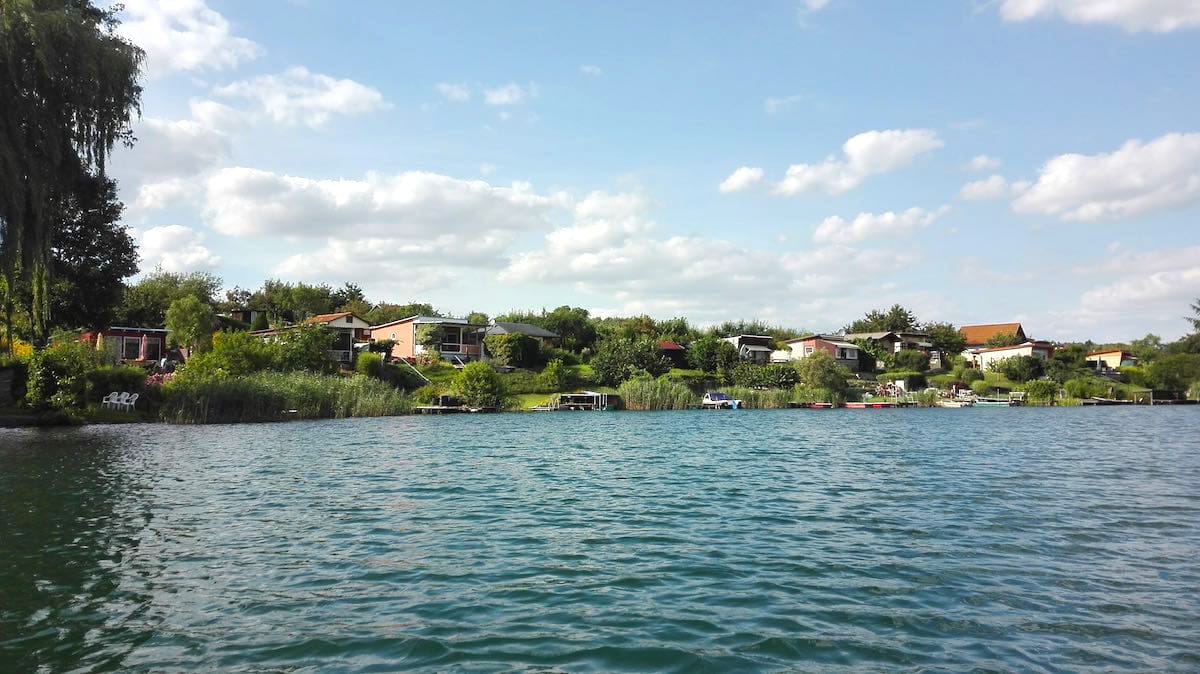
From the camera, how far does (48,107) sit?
74.4ft

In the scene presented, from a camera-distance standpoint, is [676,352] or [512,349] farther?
[676,352]

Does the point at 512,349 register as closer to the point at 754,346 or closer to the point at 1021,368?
the point at 754,346

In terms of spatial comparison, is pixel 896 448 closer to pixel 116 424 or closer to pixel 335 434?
pixel 335 434

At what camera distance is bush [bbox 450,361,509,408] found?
61750 millimetres

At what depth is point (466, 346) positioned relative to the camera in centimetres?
8669

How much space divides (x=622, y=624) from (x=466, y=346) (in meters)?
79.4

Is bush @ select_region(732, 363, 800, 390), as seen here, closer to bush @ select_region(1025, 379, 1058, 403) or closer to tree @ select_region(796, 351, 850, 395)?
tree @ select_region(796, 351, 850, 395)

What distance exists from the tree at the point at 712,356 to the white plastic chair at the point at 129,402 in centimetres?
5699

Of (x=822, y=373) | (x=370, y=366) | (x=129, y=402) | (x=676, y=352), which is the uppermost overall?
(x=676, y=352)

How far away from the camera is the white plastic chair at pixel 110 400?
4228cm

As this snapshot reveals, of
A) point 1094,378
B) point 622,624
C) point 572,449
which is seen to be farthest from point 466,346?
point 622,624

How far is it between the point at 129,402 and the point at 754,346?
2925 inches

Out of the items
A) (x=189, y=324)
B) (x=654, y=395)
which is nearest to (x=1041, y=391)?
(x=654, y=395)

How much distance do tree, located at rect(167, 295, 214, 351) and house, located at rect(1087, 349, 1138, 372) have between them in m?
110
